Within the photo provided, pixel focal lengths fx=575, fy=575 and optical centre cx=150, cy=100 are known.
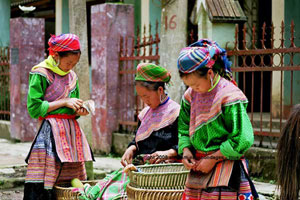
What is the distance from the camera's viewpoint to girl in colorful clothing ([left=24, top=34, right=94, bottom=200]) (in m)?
5.07

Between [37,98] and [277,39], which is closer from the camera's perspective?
[37,98]

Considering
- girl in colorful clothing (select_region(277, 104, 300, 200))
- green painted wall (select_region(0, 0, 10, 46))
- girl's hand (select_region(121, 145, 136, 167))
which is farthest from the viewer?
green painted wall (select_region(0, 0, 10, 46))

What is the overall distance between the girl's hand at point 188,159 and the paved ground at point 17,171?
236cm

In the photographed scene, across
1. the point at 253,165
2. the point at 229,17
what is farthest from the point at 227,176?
the point at 229,17

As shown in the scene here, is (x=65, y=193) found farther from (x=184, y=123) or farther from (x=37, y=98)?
(x=184, y=123)

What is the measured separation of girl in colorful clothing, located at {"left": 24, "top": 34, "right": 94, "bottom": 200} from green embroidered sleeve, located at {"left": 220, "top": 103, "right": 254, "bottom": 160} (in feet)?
6.66

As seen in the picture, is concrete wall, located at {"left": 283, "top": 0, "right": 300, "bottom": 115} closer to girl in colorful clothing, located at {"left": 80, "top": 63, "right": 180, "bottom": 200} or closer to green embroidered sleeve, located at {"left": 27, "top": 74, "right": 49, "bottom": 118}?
girl in colorful clothing, located at {"left": 80, "top": 63, "right": 180, "bottom": 200}

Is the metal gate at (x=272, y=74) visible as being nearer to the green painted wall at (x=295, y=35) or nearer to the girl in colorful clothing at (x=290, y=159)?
the green painted wall at (x=295, y=35)

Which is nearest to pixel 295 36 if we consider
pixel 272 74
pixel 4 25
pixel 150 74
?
pixel 272 74

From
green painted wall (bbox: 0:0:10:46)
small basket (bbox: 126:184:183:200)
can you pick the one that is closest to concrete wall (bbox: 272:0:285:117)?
small basket (bbox: 126:184:183:200)

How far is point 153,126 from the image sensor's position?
4.64m

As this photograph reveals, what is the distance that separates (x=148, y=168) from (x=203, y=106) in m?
0.89

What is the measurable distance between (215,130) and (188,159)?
0.27 m

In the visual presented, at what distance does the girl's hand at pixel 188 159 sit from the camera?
358 centimetres
